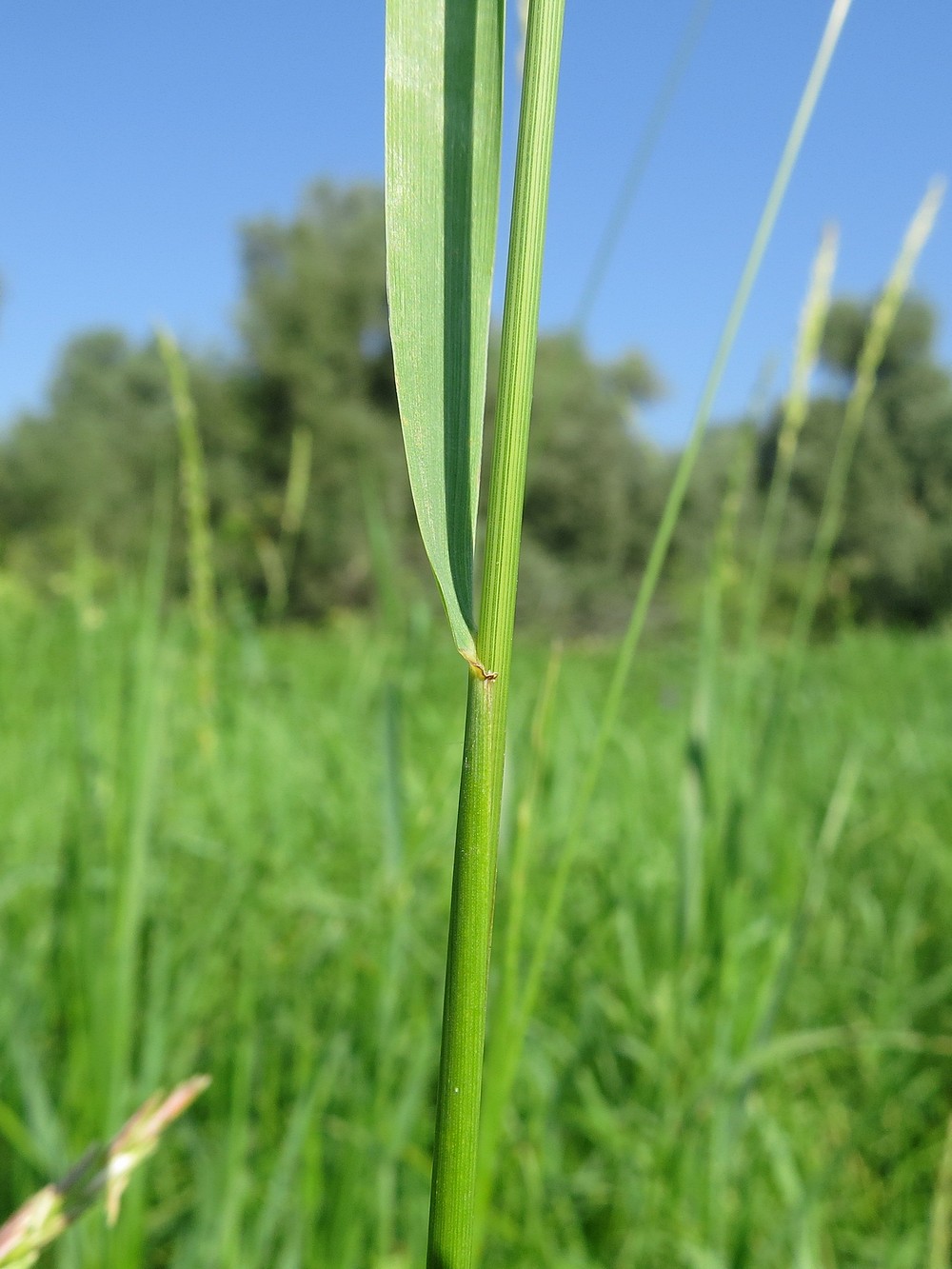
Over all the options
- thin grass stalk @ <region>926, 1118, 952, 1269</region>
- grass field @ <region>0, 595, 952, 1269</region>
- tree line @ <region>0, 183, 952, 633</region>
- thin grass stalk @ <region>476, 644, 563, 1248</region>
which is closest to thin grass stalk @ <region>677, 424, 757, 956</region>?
grass field @ <region>0, 595, 952, 1269</region>

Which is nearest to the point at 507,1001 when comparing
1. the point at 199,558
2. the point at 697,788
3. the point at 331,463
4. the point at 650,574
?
the point at 650,574

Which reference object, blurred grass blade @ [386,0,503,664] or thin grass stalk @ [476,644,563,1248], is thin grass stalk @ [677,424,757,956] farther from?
blurred grass blade @ [386,0,503,664]

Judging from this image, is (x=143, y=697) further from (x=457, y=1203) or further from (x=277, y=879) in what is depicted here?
(x=457, y=1203)

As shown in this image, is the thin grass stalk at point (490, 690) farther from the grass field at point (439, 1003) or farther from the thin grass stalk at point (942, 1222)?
the thin grass stalk at point (942, 1222)

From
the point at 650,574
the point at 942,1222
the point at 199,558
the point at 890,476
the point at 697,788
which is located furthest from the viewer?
the point at 890,476

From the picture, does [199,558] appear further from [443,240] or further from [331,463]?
[331,463]

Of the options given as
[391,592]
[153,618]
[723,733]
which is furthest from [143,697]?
[723,733]
